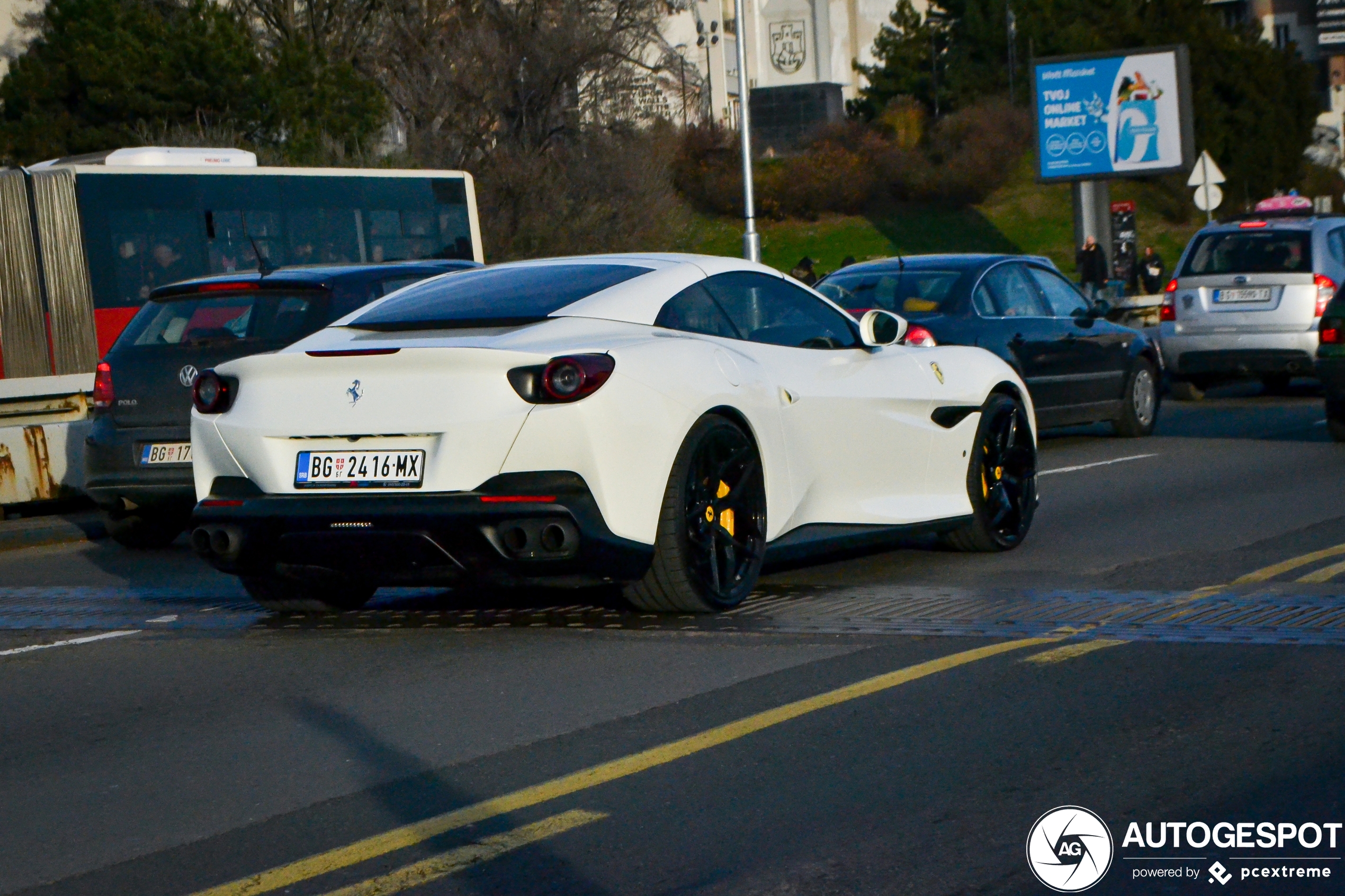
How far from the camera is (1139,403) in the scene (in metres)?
16.9

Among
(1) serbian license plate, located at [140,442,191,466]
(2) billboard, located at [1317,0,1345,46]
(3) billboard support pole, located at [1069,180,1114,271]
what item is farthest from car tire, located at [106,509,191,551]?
(2) billboard, located at [1317,0,1345,46]

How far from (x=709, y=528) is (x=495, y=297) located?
131cm

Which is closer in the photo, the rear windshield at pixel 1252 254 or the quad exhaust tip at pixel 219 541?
the quad exhaust tip at pixel 219 541

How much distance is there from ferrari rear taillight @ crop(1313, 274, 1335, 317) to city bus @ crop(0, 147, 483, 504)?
1077 centimetres

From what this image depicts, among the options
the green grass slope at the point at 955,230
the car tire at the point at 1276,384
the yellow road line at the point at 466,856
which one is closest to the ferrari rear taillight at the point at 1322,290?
the car tire at the point at 1276,384

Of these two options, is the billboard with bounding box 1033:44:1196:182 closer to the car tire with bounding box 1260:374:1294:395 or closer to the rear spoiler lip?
the car tire with bounding box 1260:374:1294:395

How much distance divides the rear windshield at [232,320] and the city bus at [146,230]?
359 inches

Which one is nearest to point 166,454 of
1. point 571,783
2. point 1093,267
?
point 571,783

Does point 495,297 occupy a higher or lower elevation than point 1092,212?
higher

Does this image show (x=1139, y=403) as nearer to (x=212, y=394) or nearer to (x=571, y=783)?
(x=212, y=394)

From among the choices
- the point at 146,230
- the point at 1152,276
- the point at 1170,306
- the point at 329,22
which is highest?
the point at 329,22

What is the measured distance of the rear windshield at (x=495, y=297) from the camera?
774 cm

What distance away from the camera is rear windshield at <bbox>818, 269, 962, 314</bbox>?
14.9m

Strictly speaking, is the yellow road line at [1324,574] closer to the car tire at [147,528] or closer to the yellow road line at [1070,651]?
the yellow road line at [1070,651]
